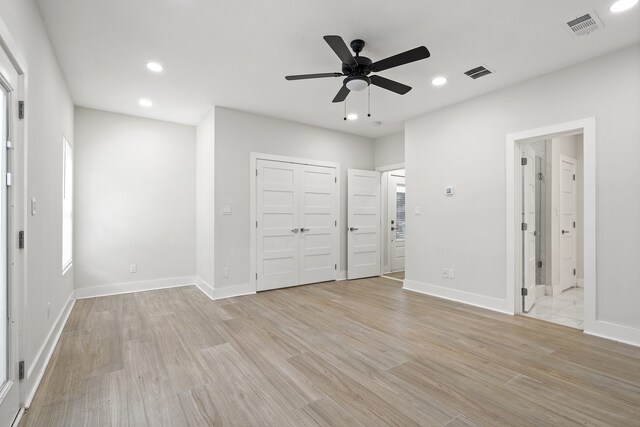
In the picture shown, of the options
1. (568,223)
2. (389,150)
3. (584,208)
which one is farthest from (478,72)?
(568,223)

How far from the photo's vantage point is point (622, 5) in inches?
91.0

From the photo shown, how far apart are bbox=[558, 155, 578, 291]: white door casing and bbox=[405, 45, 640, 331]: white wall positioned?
176 cm

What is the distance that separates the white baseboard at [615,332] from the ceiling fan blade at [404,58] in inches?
121

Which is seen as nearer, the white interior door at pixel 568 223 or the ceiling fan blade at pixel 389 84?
the ceiling fan blade at pixel 389 84

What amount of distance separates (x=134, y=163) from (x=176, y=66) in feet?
7.48

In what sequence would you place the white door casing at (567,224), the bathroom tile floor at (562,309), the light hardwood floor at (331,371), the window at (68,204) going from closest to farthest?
1. the light hardwood floor at (331,371)
2. the bathroom tile floor at (562,309)
3. the window at (68,204)
4. the white door casing at (567,224)

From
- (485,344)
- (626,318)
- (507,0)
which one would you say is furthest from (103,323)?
(626,318)

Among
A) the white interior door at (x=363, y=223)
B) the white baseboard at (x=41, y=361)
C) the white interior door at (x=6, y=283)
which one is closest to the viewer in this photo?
the white interior door at (x=6, y=283)

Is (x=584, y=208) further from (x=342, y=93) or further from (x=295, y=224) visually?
(x=295, y=224)

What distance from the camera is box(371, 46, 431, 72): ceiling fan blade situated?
92.2 inches

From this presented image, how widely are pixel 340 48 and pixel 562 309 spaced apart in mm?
4177

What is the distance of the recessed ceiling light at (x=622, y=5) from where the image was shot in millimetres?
2275

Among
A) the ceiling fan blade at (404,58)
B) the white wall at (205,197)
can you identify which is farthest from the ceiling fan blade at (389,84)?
the white wall at (205,197)

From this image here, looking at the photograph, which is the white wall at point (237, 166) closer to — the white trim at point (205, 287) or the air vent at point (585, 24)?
the white trim at point (205, 287)
